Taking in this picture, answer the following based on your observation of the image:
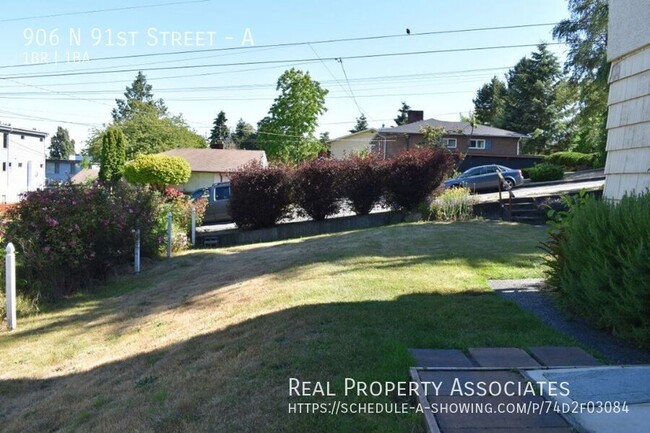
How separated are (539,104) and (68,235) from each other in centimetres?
4935

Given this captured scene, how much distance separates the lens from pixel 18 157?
172 feet

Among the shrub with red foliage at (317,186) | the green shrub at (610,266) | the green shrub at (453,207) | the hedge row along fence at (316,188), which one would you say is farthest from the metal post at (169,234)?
the green shrub at (610,266)

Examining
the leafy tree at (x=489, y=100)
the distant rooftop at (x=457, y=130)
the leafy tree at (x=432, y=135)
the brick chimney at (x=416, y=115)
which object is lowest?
the leafy tree at (x=432, y=135)

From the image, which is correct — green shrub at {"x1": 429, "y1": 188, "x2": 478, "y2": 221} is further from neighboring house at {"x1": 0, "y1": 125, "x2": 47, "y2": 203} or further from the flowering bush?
neighboring house at {"x1": 0, "y1": 125, "x2": 47, "y2": 203}

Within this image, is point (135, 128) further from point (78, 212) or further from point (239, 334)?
point (239, 334)

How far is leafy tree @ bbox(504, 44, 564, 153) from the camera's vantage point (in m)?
52.4

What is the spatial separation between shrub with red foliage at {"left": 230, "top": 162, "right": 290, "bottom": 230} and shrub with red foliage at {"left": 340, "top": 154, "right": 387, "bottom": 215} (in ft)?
6.53

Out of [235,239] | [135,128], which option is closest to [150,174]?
[235,239]

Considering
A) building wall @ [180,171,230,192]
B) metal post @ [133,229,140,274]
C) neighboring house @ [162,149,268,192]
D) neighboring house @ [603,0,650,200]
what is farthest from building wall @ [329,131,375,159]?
neighboring house @ [603,0,650,200]

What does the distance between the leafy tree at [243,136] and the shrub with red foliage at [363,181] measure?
192ft

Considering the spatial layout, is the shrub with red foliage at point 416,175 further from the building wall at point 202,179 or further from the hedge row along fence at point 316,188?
the building wall at point 202,179

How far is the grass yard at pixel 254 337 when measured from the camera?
4031 mm

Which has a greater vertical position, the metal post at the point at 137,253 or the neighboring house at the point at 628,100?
the neighboring house at the point at 628,100

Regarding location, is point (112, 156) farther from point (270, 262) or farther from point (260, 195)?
point (270, 262)
